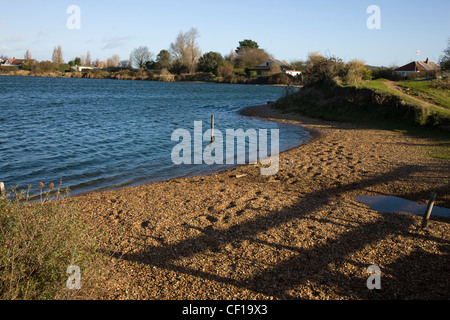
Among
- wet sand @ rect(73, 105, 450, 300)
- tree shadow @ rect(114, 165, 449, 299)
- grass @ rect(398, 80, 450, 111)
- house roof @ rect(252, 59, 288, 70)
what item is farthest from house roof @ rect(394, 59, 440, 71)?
house roof @ rect(252, 59, 288, 70)

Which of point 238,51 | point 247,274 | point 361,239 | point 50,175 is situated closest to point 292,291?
point 247,274

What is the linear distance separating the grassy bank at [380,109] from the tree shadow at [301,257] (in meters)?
9.43

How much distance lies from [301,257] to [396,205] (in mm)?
4888

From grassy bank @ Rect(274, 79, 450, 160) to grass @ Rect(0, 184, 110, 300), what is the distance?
15.2 metres

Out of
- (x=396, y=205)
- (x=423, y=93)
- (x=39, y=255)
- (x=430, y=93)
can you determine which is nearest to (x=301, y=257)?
(x=39, y=255)

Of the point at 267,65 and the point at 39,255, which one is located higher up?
the point at 267,65

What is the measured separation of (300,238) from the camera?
732cm

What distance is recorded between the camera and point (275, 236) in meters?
7.42

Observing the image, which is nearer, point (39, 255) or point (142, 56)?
point (39, 255)

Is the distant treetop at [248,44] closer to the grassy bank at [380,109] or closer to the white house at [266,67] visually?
the white house at [266,67]

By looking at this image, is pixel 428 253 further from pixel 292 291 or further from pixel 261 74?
pixel 261 74

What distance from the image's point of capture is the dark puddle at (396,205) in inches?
368

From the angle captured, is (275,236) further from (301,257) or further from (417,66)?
(417,66)

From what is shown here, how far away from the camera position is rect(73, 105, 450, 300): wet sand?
5.64 meters
